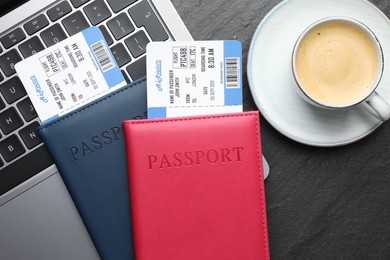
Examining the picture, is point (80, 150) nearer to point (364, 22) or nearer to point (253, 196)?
point (253, 196)

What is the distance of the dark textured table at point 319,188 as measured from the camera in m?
0.60

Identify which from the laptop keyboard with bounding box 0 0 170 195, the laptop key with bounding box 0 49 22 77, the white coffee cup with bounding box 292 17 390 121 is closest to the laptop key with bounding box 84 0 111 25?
the laptop keyboard with bounding box 0 0 170 195

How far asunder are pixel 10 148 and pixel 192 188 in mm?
240

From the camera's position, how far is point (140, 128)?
0.53 meters

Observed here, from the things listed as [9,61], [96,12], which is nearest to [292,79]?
[96,12]

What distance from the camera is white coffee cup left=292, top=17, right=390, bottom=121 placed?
53 cm

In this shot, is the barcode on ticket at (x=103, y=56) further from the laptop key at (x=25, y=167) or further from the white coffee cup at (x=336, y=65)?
the white coffee cup at (x=336, y=65)

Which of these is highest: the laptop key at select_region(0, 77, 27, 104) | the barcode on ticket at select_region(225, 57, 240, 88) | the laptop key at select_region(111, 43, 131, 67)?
the laptop key at select_region(0, 77, 27, 104)

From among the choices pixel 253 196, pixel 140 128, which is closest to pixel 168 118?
pixel 140 128

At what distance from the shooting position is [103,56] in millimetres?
552

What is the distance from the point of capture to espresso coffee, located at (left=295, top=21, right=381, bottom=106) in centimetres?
54

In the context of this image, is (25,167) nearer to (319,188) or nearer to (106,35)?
(106,35)

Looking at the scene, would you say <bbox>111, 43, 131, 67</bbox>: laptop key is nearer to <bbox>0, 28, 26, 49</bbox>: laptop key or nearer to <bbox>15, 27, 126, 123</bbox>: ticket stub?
<bbox>15, 27, 126, 123</bbox>: ticket stub

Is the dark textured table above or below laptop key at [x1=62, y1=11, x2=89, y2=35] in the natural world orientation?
below
